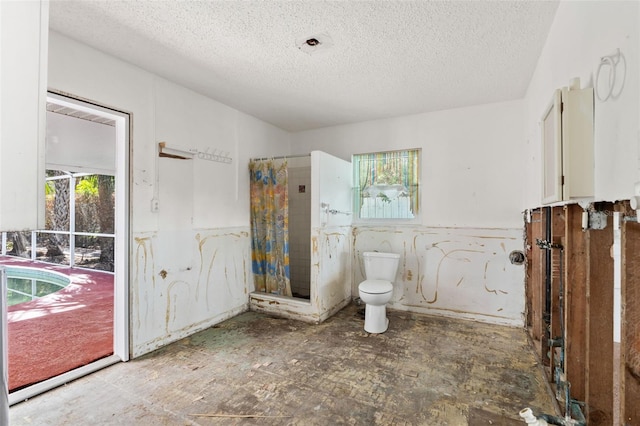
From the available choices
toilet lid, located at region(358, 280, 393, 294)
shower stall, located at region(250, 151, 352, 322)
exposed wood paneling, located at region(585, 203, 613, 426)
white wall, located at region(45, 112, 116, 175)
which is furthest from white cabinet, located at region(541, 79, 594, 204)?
white wall, located at region(45, 112, 116, 175)

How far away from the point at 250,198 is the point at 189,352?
1.75 m

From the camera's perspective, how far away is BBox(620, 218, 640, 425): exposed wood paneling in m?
0.86

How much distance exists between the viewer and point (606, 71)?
1.05m

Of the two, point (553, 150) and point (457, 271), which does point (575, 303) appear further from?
point (457, 271)

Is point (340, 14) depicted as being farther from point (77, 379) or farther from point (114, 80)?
point (77, 379)

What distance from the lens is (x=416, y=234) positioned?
11.3 feet

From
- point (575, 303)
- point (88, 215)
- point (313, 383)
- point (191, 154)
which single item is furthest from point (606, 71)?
point (88, 215)

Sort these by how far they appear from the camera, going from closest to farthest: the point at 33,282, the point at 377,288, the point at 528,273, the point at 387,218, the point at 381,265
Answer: the point at 528,273
the point at 377,288
the point at 381,265
the point at 387,218
the point at 33,282

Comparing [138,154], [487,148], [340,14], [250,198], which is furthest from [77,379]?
[487,148]

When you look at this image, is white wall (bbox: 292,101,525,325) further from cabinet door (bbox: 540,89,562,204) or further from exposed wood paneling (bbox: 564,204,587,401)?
exposed wood paneling (bbox: 564,204,587,401)

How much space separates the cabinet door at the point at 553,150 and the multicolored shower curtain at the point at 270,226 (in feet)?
7.74

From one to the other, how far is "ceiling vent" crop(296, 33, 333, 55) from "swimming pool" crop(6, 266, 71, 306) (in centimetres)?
523

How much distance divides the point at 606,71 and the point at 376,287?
2.31 m

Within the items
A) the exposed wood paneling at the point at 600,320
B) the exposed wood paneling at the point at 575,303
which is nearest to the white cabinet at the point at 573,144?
the exposed wood paneling at the point at 600,320
